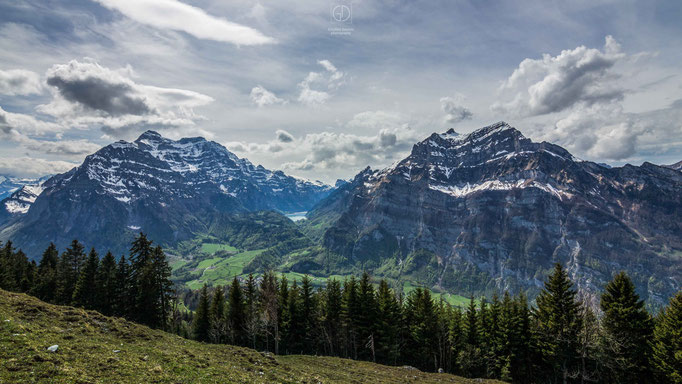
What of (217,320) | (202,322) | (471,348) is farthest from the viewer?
(202,322)

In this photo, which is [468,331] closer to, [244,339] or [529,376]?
[529,376]

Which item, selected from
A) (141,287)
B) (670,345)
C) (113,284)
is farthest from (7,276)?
(670,345)

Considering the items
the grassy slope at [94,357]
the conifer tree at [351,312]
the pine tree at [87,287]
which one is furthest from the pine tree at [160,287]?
the conifer tree at [351,312]

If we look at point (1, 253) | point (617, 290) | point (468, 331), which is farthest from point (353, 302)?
point (1, 253)

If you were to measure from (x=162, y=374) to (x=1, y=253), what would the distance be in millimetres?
93763

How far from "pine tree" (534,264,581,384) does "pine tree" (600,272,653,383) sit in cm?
451

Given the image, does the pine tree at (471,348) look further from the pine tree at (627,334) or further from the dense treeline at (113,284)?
the dense treeline at (113,284)

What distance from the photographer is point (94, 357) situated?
20.7 meters

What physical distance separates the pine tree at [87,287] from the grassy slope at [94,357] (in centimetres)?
3814

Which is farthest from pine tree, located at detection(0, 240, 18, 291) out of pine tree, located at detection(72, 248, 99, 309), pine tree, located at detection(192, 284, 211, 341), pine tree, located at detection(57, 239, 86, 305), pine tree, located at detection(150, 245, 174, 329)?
pine tree, located at detection(192, 284, 211, 341)

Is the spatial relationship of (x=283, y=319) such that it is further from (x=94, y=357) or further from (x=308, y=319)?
(x=94, y=357)

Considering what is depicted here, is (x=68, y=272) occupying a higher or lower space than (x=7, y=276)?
higher

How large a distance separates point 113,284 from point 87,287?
5159mm

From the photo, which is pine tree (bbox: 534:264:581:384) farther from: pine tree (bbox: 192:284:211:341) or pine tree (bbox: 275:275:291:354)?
pine tree (bbox: 192:284:211:341)
